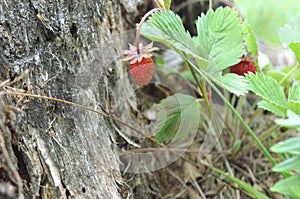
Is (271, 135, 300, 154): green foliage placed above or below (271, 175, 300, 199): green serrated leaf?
above

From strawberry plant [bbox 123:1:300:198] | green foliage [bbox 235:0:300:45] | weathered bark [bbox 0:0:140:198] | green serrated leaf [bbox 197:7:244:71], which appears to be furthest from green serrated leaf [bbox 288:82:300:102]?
green foliage [bbox 235:0:300:45]

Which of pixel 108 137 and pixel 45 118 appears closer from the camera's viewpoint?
pixel 45 118

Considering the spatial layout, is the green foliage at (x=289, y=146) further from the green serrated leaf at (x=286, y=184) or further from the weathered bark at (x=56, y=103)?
the weathered bark at (x=56, y=103)

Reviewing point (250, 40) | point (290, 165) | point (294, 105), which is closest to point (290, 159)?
point (290, 165)

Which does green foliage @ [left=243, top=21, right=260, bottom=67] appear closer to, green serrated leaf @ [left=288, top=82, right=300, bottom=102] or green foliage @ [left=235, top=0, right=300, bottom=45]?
green serrated leaf @ [left=288, top=82, right=300, bottom=102]

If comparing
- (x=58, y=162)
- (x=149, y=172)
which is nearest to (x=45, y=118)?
(x=58, y=162)

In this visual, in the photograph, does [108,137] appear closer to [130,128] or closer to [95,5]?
[130,128]

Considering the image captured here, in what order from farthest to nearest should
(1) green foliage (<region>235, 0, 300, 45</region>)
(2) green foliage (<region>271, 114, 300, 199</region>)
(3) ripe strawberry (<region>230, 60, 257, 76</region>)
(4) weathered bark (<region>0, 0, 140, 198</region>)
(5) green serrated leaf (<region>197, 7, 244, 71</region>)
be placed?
(1) green foliage (<region>235, 0, 300, 45</region>) → (3) ripe strawberry (<region>230, 60, 257, 76</region>) → (5) green serrated leaf (<region>197, 7, 244, 71</region>) → (4) weathered bark (<region>0, 0, 140, 198</region>) → (2) green foliage (<region>271, 114, 300, 199</region>)
